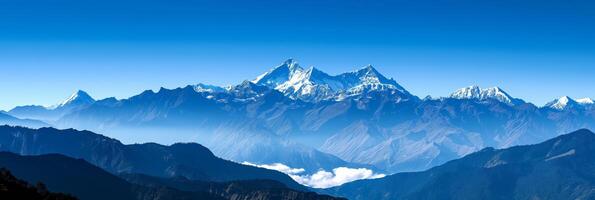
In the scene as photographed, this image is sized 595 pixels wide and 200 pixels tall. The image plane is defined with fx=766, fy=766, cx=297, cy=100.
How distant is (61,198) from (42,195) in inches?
173

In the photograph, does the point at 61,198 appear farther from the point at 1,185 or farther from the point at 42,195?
the point at 1,185

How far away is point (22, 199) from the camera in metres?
154

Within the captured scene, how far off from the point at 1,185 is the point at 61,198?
1482 centimetres

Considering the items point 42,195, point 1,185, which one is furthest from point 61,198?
point 1,185

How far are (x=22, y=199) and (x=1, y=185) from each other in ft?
17.3

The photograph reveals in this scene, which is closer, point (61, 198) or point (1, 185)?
point (1, 185)

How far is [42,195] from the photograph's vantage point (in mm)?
166375

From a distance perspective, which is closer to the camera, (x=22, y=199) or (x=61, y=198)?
(x=22, y=199)

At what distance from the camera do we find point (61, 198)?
166 metres

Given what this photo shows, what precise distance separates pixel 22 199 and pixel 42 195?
1265 cm

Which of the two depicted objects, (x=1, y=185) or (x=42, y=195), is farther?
(x=42, y=195)

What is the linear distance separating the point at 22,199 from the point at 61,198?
12761mm

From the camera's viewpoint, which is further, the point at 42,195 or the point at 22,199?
the point at 42,195
